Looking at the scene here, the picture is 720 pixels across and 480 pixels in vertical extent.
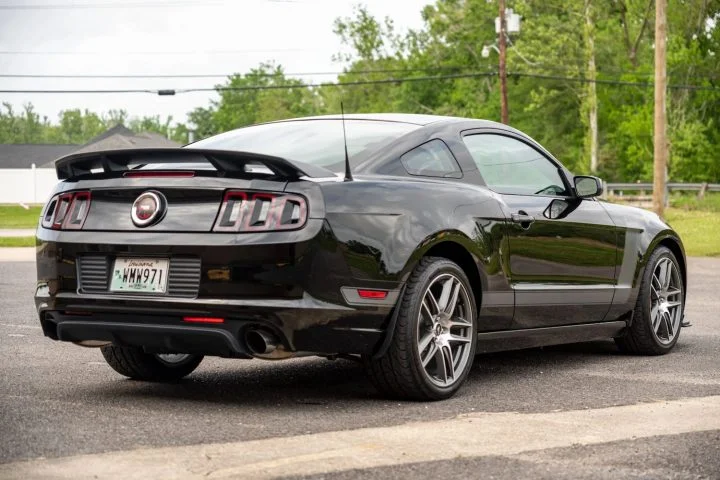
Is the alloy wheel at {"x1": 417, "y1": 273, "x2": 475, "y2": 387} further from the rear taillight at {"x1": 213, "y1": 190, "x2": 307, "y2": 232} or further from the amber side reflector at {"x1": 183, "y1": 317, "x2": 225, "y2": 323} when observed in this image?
the amber side reflector at {"x1": 183, "y1": 317, "x2": 225, "y2": 323}

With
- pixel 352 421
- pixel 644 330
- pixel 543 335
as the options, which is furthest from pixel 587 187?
pixel 352 421

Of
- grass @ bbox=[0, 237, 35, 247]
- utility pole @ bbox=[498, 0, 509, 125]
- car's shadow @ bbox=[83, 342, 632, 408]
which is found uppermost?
utility pole @ bbox=[498, 0, 509, 125]

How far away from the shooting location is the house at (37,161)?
94688 millimetres

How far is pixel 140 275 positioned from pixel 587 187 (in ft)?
9.89

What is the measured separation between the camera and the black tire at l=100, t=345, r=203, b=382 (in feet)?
21.9

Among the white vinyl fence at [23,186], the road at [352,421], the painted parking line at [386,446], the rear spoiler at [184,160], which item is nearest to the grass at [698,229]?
the road at [352,421]

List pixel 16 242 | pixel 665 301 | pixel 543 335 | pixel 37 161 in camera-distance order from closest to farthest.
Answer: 1. pixel 543 335
2. pixel 665 301
3. pixel 16 242
4. pixel 37 161

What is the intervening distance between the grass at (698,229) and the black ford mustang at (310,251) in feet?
58.7

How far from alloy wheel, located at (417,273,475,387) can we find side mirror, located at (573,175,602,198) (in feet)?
4.95

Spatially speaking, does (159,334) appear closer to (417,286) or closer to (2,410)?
(2,410)

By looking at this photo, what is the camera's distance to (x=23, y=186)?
9469cm

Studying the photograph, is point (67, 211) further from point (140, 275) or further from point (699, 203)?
point (699, 203)

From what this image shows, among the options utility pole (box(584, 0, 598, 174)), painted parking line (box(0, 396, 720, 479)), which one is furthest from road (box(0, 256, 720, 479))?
utility pole (box(584, 0, 598, 174))

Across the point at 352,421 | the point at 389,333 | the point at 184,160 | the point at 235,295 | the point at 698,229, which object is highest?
the point at 184,160
